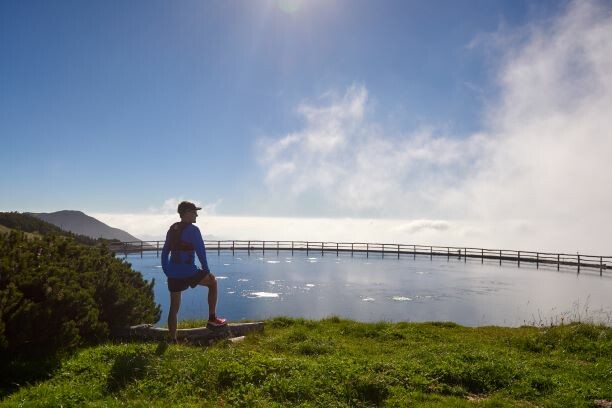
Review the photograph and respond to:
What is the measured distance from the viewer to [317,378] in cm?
606

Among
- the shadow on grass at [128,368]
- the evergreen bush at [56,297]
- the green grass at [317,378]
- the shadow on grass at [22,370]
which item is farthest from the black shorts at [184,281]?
the shadow on grass at [22,370]

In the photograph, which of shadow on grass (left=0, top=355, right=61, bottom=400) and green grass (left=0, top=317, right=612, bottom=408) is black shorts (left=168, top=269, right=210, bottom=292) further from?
shadow on grass (left=0, top=355, right=61, bottom=400)

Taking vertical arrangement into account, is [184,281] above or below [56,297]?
above

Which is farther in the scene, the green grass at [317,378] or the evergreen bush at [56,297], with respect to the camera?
the evergreen bush at [56,297]

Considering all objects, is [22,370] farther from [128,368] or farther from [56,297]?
[128,368]

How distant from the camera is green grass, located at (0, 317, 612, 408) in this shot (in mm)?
5365

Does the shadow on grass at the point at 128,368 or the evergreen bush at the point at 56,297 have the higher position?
the evergreen bush at the point at 56,297

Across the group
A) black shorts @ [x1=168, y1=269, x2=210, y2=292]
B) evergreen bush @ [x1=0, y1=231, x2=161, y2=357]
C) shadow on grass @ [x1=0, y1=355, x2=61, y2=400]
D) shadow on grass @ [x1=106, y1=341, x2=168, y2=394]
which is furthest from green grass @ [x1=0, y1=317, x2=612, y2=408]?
black shorts @ [x1=168, y1=269, x2=210, y2=292]

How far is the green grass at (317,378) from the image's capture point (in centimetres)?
537

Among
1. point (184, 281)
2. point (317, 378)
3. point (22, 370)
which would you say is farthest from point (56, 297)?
point (317, 378)

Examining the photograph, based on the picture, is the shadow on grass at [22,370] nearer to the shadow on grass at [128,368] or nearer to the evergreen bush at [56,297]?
the evergreen bush at [56,297]

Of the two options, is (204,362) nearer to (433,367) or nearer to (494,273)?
(433,367)

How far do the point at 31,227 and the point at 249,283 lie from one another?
4475cm

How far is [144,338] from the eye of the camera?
27.7ft
